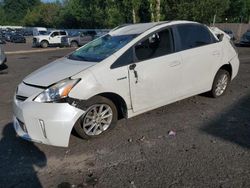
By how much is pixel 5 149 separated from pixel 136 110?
202 centimetres

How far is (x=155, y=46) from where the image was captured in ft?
16.0

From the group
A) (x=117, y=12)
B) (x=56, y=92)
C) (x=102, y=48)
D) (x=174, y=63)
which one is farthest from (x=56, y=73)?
(x=117, y=12)

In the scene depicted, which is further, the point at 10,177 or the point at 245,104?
the point at 245,104

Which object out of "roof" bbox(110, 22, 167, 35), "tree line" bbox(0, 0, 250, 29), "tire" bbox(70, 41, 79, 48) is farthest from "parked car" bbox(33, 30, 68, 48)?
"roof" bbox(110, 22, 167, 35)

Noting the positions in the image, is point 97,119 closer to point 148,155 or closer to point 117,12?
point 148,155

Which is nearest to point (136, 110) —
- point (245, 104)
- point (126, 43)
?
point (126, 43)

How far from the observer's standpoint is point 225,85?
6.31 meters

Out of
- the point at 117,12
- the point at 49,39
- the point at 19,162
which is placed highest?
the point at 117,12

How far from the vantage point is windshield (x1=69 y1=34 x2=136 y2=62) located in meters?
4.61

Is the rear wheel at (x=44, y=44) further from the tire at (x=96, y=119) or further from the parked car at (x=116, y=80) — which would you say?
the tire at (x=96, y=119)

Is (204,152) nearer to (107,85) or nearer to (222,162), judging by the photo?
(222,162)

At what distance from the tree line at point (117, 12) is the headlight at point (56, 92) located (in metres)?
15.8

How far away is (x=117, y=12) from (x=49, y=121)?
20102mm

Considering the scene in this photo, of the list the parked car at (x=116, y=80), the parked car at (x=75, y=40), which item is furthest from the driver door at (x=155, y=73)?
the parked car at (x=75, y=40)
